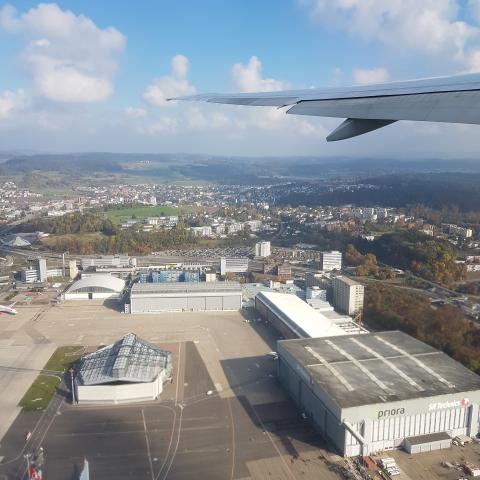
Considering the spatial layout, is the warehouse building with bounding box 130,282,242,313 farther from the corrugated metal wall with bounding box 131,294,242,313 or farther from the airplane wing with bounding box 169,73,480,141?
the airplane wing with bounding box 169,73,480,141

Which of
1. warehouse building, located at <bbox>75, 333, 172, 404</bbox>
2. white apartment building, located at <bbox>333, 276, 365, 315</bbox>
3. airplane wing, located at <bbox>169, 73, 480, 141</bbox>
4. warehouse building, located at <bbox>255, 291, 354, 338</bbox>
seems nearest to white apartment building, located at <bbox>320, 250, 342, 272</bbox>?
white apartment building, located at <bbox>333, 276, 365, 315</bbox>

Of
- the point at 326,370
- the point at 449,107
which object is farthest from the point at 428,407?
the point at 449,107

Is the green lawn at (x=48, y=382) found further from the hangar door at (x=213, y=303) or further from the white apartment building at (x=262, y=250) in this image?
the white apartment building at (x=262, y=250)

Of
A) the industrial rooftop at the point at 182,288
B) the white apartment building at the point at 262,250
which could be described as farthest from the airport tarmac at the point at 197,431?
the white apartment building at the point at 262,250

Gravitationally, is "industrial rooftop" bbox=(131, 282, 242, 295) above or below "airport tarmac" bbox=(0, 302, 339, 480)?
above

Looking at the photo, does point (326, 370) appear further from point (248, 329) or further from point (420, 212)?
point (420, 212)

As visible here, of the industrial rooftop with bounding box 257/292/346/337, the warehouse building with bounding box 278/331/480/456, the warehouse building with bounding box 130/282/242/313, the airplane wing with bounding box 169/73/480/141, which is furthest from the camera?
the warehouse building with bounding box 130/282/242/313
